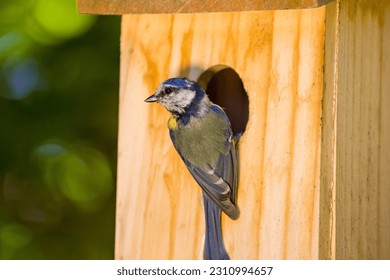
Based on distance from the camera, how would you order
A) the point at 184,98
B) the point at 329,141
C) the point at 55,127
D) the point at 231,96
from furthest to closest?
the point at 231,96, the point at 55,127, the point at 184,98, the point at 329,141

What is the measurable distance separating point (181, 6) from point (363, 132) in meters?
0.64

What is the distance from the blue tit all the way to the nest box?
0.16ft

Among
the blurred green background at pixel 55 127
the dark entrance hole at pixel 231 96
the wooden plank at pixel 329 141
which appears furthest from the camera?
the dark entrance hole at pixel 231 96

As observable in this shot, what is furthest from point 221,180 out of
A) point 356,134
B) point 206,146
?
point 356,134

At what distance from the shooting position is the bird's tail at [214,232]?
2963mm

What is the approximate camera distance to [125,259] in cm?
321

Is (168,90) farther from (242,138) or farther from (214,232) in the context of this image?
(214,232)

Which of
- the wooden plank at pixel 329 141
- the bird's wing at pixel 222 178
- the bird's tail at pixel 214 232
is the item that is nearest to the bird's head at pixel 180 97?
the bird's wing at pixel 222 178

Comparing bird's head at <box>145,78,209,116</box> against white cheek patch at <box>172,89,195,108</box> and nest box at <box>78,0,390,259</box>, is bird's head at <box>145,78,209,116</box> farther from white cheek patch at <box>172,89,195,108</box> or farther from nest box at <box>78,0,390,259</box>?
nest box at <box>78,0,390,259</box>

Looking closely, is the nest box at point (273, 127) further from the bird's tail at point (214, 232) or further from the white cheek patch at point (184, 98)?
the white cheek patch at point (184, 98)

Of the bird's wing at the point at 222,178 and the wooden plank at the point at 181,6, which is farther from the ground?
the wooden plank at the point at 181,6

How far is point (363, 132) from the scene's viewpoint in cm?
295

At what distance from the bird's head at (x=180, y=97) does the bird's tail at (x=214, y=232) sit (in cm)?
26
